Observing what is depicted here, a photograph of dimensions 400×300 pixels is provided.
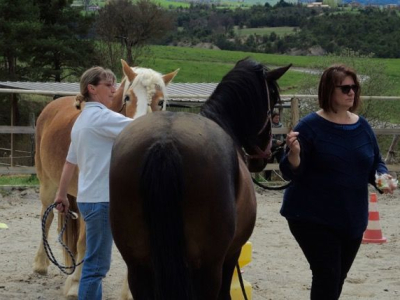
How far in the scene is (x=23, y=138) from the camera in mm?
16859

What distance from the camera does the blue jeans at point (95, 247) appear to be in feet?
12.8

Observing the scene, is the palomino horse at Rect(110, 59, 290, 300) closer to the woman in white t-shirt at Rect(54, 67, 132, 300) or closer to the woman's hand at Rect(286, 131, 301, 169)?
the woman's hand at Rect(286, 131, 301, 169)

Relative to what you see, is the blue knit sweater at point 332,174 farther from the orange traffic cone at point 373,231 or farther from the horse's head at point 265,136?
the orange traffic cone at point 373,231

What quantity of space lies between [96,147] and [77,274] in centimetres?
195

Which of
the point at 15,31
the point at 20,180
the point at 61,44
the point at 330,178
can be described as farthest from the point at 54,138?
the point at 61,44

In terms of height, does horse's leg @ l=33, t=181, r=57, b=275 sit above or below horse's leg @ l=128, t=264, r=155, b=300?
below

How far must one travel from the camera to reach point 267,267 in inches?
261

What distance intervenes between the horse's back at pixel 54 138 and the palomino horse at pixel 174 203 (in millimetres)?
2640

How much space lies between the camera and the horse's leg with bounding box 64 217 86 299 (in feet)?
17.7

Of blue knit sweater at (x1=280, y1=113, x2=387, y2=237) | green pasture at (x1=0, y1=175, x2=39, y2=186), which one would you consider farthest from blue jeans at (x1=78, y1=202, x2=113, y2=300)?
green pasture at (x1=0, y1=175, x2=39, y2=186)

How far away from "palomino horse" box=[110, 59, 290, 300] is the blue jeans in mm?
724

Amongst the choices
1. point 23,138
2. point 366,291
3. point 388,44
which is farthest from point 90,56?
point 366,291

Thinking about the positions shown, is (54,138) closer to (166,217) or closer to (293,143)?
(293,143)

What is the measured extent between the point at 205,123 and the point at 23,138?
561 inches
